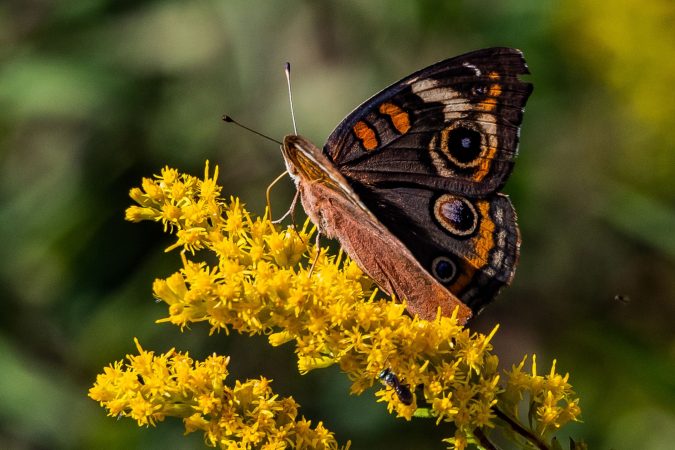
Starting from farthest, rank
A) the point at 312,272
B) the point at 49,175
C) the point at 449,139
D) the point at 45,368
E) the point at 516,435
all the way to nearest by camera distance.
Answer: the point at 49,175 < the point at 45,368 < the point at 449,139 < the point at 312,272 < the point at 516,435

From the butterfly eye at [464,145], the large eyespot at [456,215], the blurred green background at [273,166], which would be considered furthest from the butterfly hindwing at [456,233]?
the blurred green background at [273,166]

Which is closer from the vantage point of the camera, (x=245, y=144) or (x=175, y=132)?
(x=175, y=132)

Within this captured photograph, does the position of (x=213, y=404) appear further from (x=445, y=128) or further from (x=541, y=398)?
(x=445, y=128)

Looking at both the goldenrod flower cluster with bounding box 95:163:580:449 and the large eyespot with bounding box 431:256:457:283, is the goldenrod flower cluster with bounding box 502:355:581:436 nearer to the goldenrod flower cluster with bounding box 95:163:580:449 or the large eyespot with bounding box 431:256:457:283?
the goldenrod flower cluster with bounding box 95:163:580:449

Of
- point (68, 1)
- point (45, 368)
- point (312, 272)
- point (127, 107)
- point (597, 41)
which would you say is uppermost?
point (68, 1)

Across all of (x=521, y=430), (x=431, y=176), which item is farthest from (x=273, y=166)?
(x=521, y=430)

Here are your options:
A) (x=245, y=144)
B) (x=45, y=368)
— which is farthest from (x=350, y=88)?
(x=45, y=368)

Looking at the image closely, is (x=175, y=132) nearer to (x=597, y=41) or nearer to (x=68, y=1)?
(x=68, y=1)

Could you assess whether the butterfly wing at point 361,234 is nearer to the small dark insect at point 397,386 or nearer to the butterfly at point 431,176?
the butterfly at point 431,176
